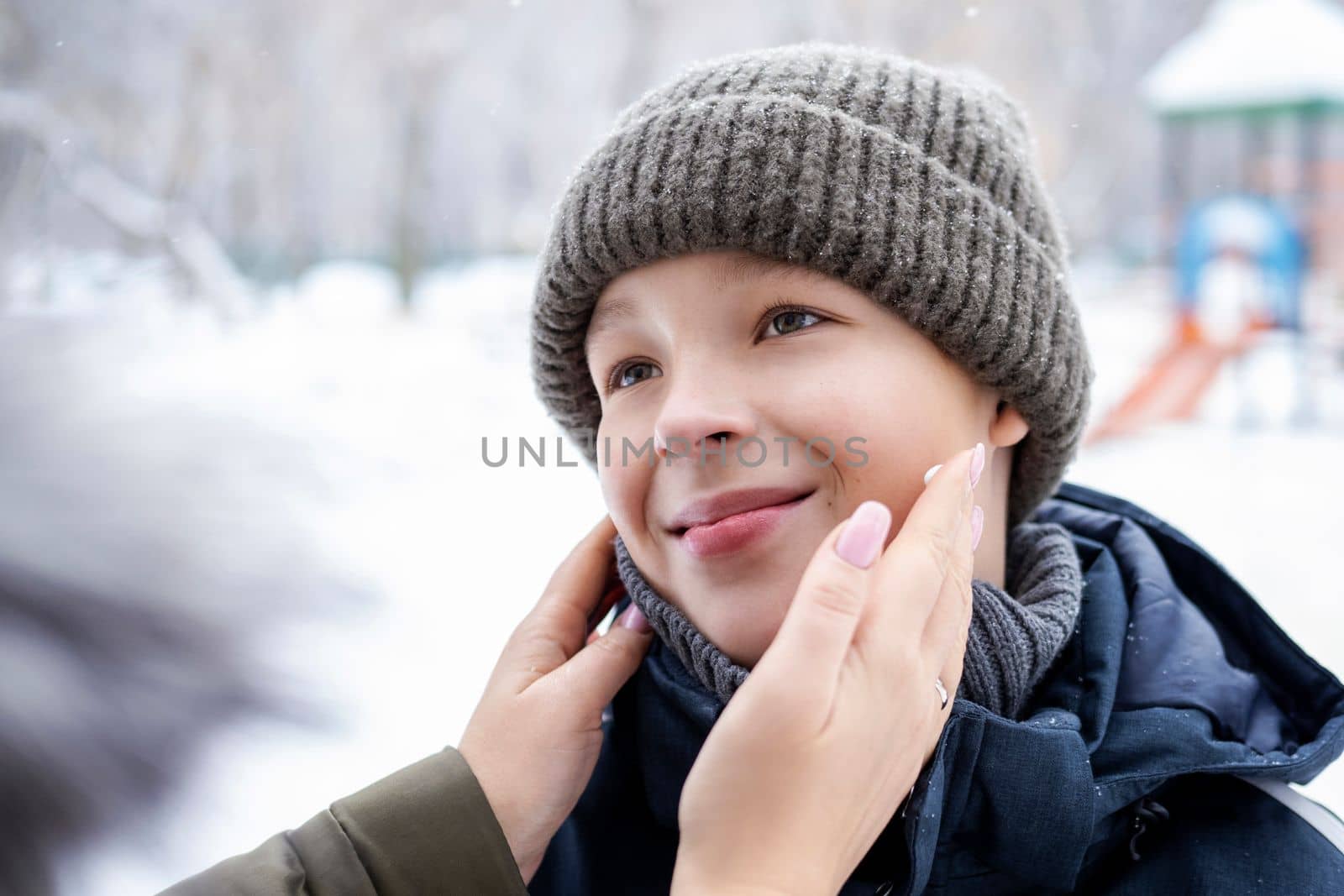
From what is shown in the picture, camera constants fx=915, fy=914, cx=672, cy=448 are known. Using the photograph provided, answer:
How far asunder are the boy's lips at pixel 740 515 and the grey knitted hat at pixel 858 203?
0.19m

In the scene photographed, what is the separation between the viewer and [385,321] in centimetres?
210

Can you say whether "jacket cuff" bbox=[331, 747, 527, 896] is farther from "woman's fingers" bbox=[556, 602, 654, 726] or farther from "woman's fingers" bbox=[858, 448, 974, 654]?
"woman's fingers" bbox=[858, 448, 974, 654]

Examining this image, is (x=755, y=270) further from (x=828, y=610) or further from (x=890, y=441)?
(x=828, y=610)

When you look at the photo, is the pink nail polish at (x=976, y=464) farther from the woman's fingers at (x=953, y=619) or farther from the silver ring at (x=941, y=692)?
the silver ring at (x=941, y=692)

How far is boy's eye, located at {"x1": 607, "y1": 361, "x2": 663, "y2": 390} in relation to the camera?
851 mm

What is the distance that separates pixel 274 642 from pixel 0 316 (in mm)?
779

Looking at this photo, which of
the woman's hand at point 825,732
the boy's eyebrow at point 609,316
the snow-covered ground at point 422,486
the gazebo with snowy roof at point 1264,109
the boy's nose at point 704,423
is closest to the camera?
the woman's hand at point 825,732

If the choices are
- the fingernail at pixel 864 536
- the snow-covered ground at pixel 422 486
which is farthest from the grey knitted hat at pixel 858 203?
the snow-covered ground at pixel 422 486

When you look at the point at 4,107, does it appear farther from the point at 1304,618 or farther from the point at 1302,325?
the point at 1302,325

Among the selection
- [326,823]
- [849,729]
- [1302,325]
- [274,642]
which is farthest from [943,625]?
[1302,325]

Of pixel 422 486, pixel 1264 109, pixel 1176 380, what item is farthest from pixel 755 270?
pixel 1264 109

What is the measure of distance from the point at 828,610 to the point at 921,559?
3.7 inches

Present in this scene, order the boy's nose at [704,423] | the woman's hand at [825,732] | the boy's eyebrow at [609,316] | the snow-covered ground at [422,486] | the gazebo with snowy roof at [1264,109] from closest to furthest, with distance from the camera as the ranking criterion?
the woman's hand at [825,732] < the boy's nose at [704,423] < the boy's eyebrow at [609,316] < the snow-covered ground at [422,486] < the gazebo with snowy roof at [1264,109]

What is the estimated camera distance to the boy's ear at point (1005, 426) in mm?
857
